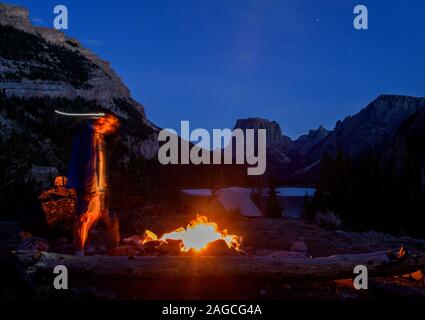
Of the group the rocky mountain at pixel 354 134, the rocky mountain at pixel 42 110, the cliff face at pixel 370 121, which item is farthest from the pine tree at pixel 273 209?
the cliff face at pixel 370 121

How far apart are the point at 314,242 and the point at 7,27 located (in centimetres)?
12778

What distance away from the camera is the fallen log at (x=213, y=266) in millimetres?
5996

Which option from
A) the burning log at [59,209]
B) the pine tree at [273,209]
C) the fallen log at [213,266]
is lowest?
the pine tree at [273,209]

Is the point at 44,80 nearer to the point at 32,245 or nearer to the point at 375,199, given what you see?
the point at 375,199

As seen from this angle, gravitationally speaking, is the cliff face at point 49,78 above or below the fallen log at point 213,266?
above

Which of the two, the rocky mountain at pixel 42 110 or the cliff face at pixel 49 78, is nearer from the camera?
the rocky mountain at pixel 42 110

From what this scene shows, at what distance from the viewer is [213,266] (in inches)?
239

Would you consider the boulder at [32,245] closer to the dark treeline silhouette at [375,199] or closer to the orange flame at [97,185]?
the orange flame at [97,185]

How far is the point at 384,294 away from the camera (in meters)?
5.73

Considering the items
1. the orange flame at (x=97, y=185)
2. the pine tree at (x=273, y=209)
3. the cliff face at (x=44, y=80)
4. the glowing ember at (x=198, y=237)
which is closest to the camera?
the orange flame at (x=97, y=185)

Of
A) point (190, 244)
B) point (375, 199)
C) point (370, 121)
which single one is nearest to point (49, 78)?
point (375, 199)

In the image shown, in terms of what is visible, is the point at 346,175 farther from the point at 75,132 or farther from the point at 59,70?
the point at 59,70

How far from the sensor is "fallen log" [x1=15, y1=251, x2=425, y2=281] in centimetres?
600
